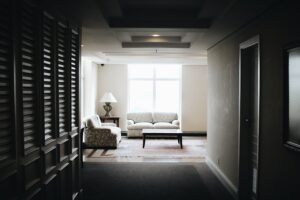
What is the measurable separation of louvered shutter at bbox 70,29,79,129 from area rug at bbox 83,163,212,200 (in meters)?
1.17

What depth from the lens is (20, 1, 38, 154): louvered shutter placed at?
208cm

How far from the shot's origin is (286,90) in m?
2.42

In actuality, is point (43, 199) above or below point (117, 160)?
above

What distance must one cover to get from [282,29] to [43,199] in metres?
2.48

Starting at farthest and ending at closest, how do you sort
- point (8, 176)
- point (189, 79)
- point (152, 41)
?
point (189, 79) < point (152, 41) < point (8, 176)

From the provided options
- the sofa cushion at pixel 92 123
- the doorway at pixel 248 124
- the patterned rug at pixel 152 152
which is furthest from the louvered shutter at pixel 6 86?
the sofa cushion at pixel 92 123

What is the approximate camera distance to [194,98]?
32.4ft

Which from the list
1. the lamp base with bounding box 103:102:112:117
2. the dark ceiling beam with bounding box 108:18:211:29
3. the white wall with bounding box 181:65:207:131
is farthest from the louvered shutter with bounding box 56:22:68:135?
the white wall with bounding box 181:65:207:131

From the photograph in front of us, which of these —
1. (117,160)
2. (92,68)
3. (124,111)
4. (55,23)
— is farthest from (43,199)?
(124,111)

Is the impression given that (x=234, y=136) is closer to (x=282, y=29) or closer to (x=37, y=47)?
(x=282, y=29)

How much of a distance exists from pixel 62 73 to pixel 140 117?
22.0ft

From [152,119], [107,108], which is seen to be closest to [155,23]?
[107,108]

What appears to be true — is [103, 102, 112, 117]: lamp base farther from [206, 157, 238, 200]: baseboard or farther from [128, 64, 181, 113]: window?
[206, 157, 238, 200]: baseboard

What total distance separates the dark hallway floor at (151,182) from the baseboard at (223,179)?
64 mm
